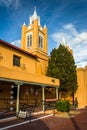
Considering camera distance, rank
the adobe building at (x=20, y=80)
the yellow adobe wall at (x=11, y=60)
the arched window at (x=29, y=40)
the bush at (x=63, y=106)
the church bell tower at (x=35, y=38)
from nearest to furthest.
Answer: the adobe building at (x=20, y=80)
the bush at (x=63, y=106)
the yellow adobe wall at (x=11, y=60)
the church bell tower at (x=35, y=38)
the arched window at (x=29, y=40)

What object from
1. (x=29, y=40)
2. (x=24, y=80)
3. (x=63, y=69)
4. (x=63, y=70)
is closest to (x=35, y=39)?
(x=29, y=40)

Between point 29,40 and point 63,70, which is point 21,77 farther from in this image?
point 29,40

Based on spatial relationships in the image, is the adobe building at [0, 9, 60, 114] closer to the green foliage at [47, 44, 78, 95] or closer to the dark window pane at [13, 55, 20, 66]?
the dark window pane at [13, 55, 20, 66]

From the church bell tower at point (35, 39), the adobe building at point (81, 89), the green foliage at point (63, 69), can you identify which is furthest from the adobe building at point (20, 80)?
the church bell tower at point (35, 39)

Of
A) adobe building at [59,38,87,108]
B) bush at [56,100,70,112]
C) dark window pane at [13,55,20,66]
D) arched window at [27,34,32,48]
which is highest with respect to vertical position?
arched window at [27,34,32,48]

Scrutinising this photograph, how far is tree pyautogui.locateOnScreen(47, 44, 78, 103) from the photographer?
977 inches

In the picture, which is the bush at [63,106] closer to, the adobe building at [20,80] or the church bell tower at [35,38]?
the adobe building at [20,80]

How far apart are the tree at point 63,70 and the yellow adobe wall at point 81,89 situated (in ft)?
3.36

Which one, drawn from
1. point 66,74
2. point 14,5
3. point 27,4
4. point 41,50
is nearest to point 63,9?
point 27,4

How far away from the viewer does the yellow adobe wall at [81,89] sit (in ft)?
83.6

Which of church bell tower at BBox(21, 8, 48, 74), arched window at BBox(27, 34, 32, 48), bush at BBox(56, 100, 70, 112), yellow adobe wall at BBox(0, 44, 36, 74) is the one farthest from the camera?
arched window at BBox(27, 34, 32, 48)

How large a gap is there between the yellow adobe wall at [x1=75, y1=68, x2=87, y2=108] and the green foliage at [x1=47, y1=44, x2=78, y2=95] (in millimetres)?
1067

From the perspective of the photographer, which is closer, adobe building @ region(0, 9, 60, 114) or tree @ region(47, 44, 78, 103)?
adobe building @ region(0, 9, 60, 114)

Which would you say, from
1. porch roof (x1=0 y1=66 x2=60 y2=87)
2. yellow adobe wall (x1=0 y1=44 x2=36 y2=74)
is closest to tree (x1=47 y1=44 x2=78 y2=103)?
yellow adobe wall (x1=0 y1=44 x2=36 y2=74)
